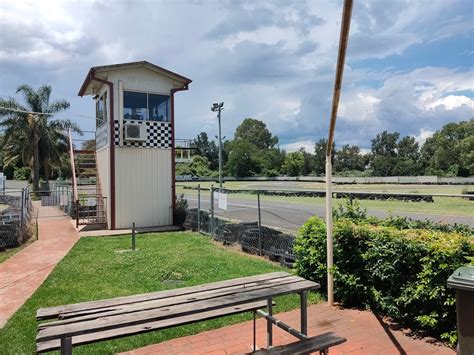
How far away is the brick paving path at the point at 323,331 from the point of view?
4023mm

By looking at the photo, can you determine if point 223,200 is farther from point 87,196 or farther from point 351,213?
point 87,196

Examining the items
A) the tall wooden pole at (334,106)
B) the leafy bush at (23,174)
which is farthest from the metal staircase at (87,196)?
the leafy bush at (23,174)

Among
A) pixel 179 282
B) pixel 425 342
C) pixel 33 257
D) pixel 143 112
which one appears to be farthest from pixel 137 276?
pixel 143 112

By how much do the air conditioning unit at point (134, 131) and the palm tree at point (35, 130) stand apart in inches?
926

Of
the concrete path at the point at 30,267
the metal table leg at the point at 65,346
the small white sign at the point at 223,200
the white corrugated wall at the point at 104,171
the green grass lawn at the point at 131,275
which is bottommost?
the concrete path at the point at 30,267

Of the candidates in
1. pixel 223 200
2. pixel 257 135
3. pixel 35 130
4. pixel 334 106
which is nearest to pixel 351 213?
pixel 334 106

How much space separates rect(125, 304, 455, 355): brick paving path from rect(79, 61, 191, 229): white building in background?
1020 cm

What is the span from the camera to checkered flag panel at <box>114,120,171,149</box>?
558 inches

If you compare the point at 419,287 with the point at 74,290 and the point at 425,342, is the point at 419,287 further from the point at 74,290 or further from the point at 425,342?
the point at 74,290

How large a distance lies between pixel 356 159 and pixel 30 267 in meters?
Result: 102

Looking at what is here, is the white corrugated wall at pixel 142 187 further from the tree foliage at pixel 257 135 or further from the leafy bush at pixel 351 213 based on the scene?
the tree foliage at pixel 257 135

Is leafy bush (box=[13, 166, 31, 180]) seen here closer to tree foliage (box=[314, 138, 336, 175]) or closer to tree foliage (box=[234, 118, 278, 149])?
tree foliage (box=[314, 138, 336, 175])

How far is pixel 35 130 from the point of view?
34.7m

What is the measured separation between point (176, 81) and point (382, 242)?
1178 centimetres
